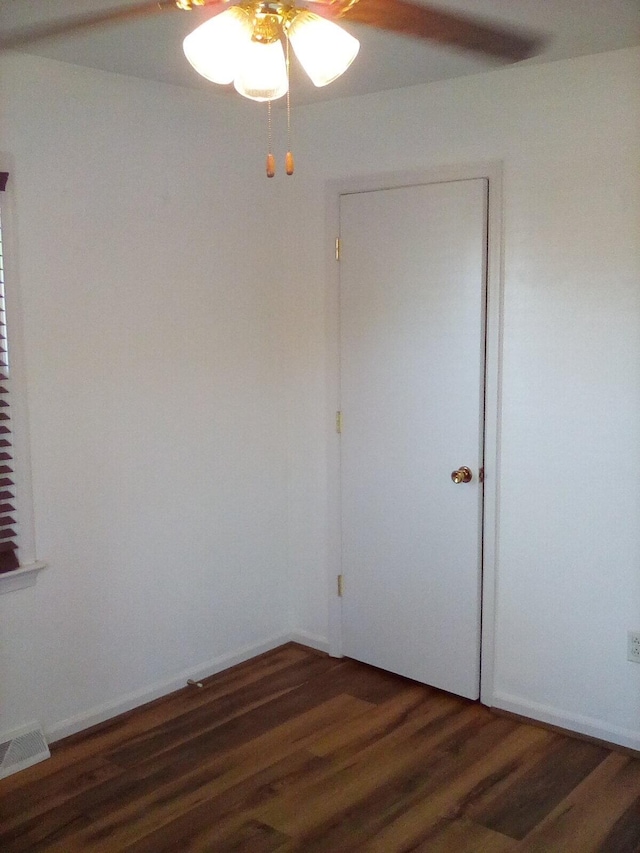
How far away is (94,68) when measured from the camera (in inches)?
111

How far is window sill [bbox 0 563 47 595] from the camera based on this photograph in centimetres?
271

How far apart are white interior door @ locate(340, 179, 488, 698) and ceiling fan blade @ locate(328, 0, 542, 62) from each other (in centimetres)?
50

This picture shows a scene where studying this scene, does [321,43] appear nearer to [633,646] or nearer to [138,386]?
[138,386]

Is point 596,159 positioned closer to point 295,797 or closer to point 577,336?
point 577,336

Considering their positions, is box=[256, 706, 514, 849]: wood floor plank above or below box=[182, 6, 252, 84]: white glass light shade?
below

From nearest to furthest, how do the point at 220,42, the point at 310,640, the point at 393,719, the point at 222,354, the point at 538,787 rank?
the point at 220,42
the point at 538,787
the point at 393,719
the point at 222,354
the point at 310,640

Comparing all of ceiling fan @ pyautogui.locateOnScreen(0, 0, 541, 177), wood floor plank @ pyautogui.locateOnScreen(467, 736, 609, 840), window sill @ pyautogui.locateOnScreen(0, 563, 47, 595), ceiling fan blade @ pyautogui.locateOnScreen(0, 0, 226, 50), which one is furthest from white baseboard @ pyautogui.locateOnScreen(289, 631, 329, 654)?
ceiling fan blade @ pyautogui.locateOnScreen(0, 0, 226, 50)

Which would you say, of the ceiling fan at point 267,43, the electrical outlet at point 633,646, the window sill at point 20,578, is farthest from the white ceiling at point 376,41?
the electrical outlet at point 633,646

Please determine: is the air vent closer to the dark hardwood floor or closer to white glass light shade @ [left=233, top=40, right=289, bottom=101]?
the dark hardwood floor

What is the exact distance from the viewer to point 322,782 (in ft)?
8.65

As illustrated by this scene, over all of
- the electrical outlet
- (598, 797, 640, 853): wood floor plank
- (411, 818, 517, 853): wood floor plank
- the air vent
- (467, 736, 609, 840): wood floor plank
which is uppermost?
the electrical outlet

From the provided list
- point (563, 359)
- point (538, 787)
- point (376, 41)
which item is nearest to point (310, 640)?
point (538, 787)

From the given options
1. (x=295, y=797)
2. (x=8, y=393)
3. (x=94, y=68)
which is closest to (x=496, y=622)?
(x=295, y=797)

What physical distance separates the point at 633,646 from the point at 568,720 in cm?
40
